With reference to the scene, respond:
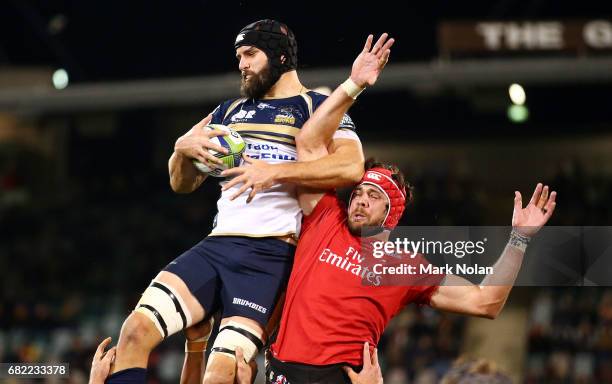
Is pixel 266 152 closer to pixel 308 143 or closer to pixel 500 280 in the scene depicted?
pixel 308 143

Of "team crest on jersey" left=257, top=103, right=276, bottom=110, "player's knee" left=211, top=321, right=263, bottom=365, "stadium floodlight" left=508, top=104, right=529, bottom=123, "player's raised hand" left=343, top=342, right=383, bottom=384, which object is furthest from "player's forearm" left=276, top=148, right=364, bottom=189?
"stadium floodlight" left=508, top=104, right=529, bottom=123

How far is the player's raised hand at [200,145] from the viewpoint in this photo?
445cm

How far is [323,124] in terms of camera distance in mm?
4586

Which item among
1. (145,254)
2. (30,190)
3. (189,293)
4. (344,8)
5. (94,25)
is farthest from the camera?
(30,190)

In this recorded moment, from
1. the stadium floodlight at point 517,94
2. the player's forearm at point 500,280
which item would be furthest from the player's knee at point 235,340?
the stadium floodlight at point 517,94

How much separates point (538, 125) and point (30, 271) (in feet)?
25.2

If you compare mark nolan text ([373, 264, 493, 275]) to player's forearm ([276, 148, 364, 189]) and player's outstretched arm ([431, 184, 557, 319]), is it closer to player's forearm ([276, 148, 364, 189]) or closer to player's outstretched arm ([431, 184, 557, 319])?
player's outstretched arm ([431, 184, 557, 319])

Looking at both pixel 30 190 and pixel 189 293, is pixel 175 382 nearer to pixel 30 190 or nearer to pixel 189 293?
pixel 30 190

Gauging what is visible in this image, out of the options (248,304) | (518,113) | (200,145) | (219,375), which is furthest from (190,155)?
(518,113)

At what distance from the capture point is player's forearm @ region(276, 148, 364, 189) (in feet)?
14.9

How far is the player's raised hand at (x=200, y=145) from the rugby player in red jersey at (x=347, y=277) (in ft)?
0.59

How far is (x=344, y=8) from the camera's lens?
965 centimetres

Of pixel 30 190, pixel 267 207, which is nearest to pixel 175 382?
pixel 30 190

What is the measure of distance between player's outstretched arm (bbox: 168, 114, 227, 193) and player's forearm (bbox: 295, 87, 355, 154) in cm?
38
